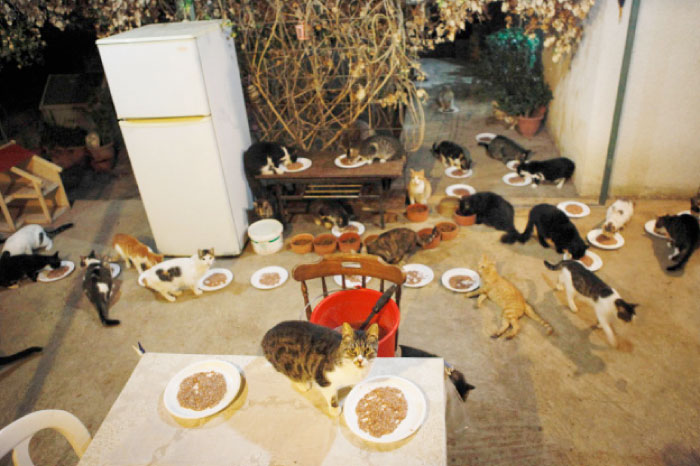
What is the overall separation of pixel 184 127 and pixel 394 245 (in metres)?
2.09

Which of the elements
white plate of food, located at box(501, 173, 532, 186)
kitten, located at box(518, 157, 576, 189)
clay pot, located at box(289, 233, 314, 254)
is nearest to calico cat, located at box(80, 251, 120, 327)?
clay pot, located at box(289, 233, 314, 254)

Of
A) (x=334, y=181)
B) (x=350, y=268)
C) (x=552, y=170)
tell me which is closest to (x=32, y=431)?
(x=350, y=268)

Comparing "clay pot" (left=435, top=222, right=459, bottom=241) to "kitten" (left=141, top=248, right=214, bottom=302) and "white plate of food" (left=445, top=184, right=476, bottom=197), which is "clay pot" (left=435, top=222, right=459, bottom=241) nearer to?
"white plate of food" (left=445, top=184, right=476, bottom=197)

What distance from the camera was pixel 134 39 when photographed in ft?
12.8

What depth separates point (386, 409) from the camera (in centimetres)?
201

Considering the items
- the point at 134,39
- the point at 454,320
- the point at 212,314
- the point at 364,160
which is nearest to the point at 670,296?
the point at 454,320

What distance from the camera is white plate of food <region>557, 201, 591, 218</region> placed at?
16.8ft

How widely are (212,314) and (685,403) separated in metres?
3.43

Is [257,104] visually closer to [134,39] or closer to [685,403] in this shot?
[134,39]

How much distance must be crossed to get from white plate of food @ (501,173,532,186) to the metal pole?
0.81m

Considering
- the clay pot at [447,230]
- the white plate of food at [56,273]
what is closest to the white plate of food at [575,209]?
the clay pot at [447,230]

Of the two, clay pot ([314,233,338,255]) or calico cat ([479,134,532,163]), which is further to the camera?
calico cat ([479,134,532,163])

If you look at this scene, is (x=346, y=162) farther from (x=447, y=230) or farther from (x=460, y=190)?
(x=460, y=190)

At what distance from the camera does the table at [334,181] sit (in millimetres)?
Result: 4938
